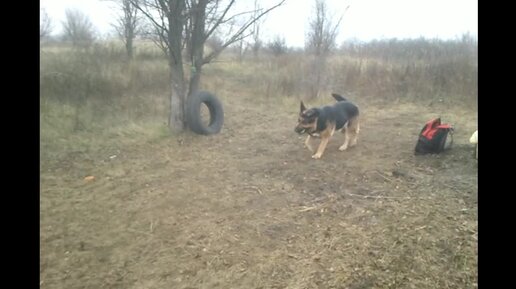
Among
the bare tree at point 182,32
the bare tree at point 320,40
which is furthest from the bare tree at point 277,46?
the bare tree at point 182,32

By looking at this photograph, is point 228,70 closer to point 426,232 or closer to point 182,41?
point 182,41

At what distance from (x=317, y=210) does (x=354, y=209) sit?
1.48 ft

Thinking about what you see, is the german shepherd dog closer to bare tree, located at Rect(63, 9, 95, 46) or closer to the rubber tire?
the rubber tire

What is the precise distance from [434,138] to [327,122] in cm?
184

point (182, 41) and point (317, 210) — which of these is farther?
point (182, 41)

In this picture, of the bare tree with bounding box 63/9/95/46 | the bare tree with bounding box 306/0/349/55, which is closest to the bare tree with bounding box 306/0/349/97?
the bare tree with bounding box 306/0/349/55

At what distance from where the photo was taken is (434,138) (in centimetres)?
623

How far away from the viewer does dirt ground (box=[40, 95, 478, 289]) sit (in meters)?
3.28

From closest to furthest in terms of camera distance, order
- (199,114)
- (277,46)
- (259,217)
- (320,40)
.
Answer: (259,217) < (199,114) < (320,40) < (277,46)

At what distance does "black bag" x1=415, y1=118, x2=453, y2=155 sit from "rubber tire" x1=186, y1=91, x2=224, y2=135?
444cm

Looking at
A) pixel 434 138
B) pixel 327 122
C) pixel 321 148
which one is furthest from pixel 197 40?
pixel 434 138

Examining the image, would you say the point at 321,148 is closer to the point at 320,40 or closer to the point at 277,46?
the point at 320,40

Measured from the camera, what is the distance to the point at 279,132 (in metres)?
8.52
